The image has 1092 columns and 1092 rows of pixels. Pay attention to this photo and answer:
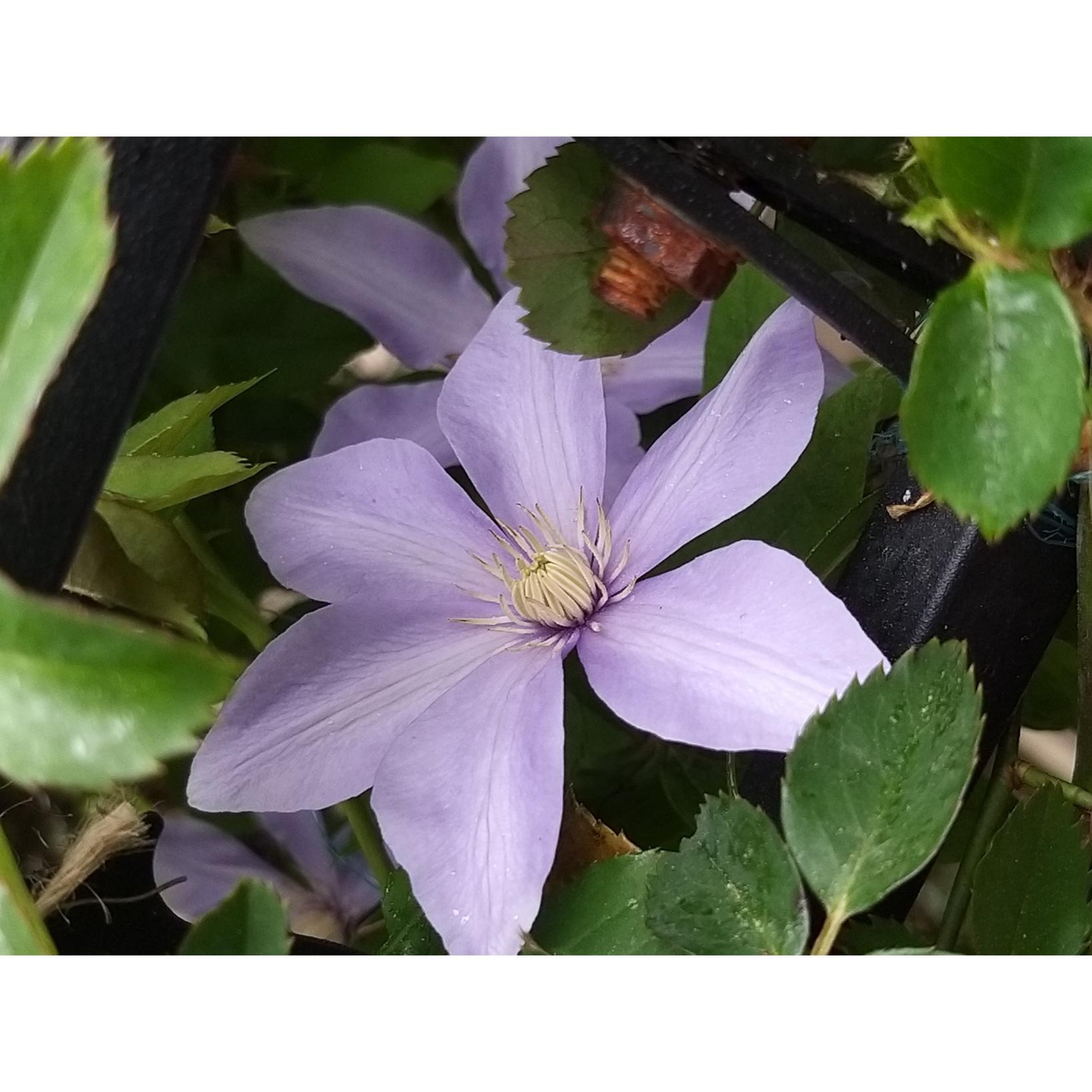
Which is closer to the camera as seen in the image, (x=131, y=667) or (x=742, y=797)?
(x=131, y=667)

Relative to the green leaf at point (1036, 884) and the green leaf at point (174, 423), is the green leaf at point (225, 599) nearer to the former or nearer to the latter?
the green leaf at point (174, 423)

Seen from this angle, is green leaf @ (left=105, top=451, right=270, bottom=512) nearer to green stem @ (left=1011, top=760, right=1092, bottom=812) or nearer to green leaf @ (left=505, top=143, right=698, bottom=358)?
green leaf @ (left=505, top=143, right=698, bottom=358)

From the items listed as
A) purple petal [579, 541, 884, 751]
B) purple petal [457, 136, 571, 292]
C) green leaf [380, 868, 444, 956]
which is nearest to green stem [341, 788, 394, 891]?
green leaf [380, 868, 444, 956]

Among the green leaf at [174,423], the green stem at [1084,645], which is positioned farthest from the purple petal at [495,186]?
the green stem at [1084,645]

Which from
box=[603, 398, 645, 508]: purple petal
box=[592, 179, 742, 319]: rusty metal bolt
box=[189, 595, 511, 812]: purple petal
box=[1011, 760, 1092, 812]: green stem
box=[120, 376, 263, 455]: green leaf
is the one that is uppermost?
box=[592, 179, 742, 319]: rusty metal bolt

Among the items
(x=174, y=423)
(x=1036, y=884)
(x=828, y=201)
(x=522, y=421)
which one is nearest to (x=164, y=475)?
(x=174, y=423)
